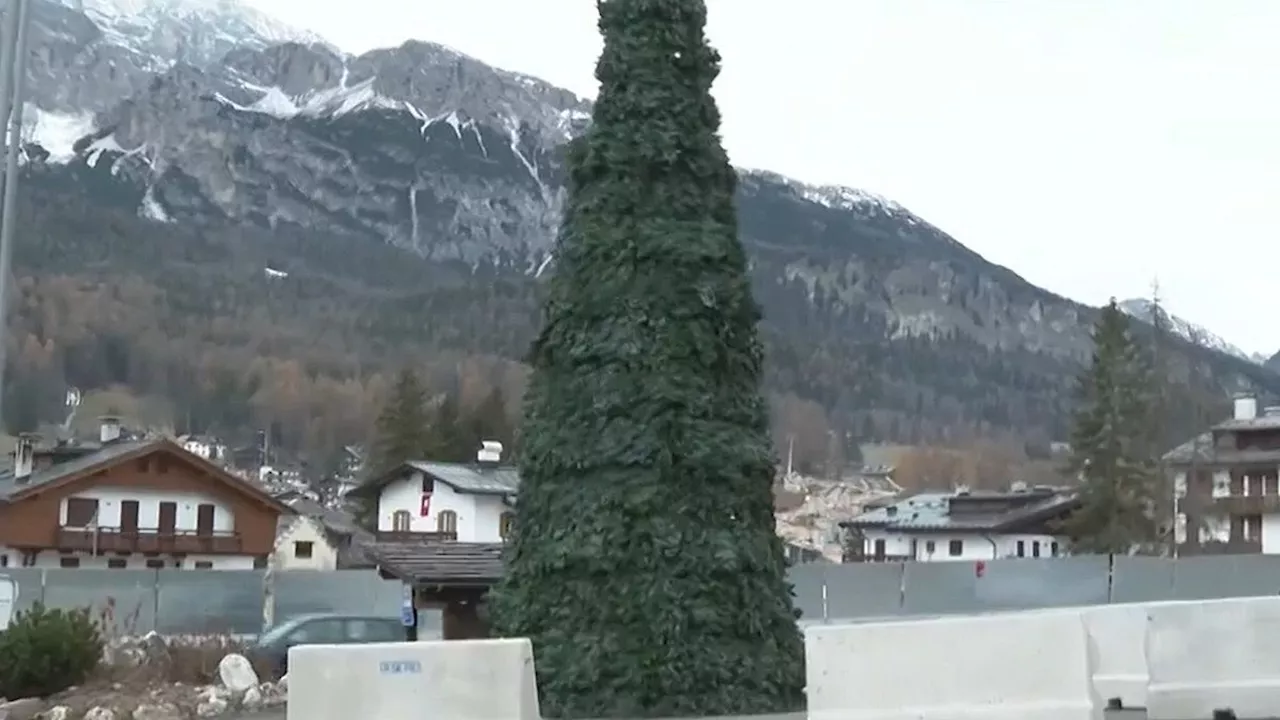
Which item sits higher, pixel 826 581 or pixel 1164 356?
pixel 1164 356

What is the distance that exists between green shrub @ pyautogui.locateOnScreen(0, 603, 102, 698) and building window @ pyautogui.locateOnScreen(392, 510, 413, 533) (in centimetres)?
5685

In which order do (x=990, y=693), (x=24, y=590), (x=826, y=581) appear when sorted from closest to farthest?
(x=990, y=693)
(x=24, y=590)
(x=826, y=581)

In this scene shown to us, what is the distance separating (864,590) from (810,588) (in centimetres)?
161

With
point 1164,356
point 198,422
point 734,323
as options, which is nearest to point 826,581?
point 734,323

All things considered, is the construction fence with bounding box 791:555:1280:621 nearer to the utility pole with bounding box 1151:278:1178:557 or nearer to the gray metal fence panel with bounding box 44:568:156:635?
the gray metal fence panel with bounding box 44:568:156:635

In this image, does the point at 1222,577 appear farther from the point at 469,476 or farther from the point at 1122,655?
the point at 469,476

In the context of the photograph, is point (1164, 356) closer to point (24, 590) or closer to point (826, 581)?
point (826, 581)

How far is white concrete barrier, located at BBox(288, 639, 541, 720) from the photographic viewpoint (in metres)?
11.5

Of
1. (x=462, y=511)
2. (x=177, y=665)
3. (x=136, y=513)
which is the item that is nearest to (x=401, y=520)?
(x=462, y=511)

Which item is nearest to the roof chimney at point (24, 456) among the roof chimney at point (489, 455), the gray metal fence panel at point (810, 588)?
the roof chimney at point (489, 455)

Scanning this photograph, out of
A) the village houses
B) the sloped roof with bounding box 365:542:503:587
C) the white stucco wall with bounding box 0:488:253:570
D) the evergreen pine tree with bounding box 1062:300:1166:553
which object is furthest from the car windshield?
the evergreen pine tree with bounding box 1062:300:1166:553

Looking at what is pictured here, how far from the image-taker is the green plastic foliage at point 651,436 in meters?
14.3

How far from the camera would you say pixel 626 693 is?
1420 cm

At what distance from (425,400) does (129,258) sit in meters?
105
